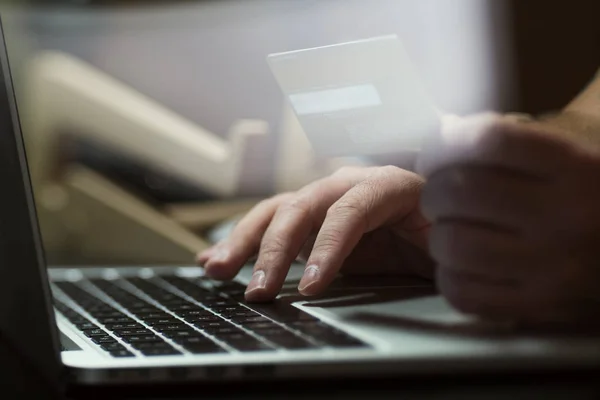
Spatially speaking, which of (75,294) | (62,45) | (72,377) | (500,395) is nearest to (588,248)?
(500,395)

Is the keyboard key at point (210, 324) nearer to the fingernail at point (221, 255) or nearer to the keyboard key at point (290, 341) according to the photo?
the keyboard key at point (290, 341)

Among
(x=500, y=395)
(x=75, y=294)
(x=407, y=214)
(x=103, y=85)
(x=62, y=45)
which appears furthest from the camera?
(x=62, y=45)

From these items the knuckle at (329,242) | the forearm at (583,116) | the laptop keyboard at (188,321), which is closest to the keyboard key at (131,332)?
the laptop keyboard at (188,321)

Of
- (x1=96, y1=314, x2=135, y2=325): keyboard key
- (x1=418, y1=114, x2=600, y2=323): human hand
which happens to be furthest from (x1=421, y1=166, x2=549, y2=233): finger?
(x1=96, y1=314, x2=135, y2=325): keyboard key

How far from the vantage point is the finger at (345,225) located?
43 cm

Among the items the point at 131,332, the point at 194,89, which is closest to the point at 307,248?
the point at 131,332

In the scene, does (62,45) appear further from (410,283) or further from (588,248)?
(588,248)

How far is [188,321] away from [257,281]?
8 cm

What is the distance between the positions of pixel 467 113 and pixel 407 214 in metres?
0.07

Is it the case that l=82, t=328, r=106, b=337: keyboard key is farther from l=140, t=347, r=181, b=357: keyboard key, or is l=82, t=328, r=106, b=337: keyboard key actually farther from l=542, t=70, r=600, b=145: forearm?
l=542, t=70, r=600, b=145: forearm

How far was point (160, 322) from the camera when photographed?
1.36ft

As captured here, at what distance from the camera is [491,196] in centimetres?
30

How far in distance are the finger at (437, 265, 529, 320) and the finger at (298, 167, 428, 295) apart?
100 millimetres

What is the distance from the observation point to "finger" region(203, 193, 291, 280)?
1.80 ft
